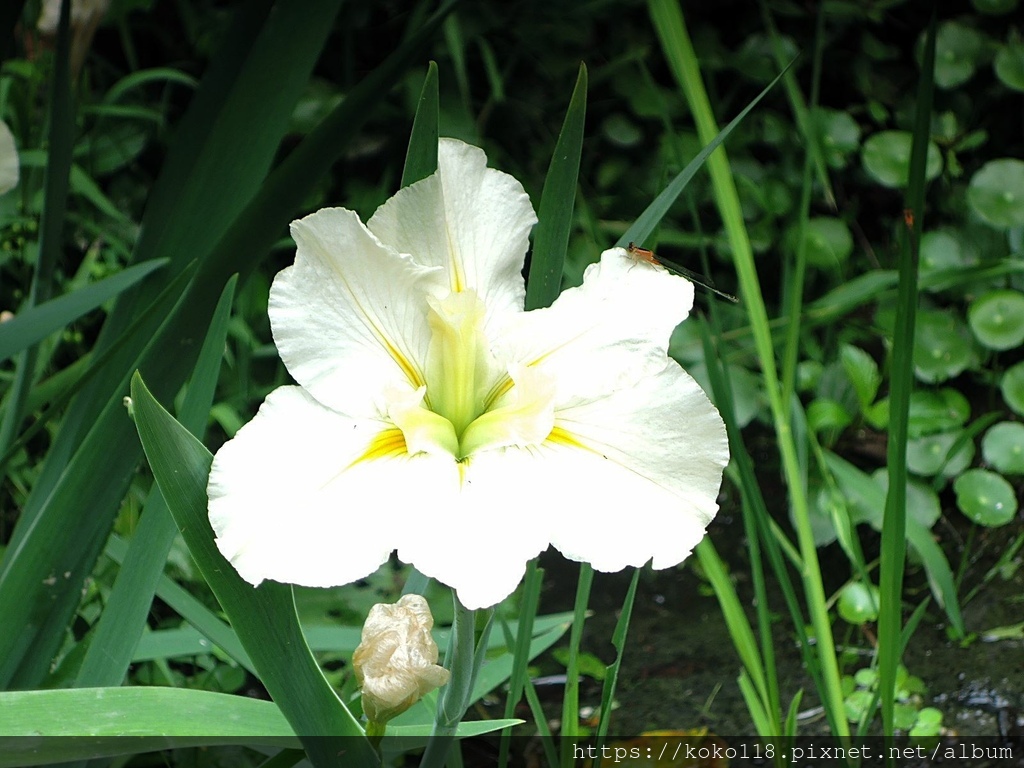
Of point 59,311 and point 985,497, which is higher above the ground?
point 59,311

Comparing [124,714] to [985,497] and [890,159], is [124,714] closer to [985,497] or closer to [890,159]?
[985,497]

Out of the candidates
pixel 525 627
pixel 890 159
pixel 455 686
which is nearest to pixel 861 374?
pixel 890 159

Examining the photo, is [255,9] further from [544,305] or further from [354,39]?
[354,39]

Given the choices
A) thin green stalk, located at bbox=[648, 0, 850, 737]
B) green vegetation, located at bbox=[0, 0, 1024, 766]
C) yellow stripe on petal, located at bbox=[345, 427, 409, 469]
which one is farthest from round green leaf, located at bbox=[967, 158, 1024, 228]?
yellow stripe on petal, located at bbox=[345, 427, 409, 469]

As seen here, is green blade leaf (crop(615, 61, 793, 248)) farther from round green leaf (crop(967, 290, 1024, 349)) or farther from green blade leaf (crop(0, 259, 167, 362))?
round green leaf (crop(967, 290, 1024, 349))

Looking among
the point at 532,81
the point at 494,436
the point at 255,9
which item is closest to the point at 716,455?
the point at 494,436
